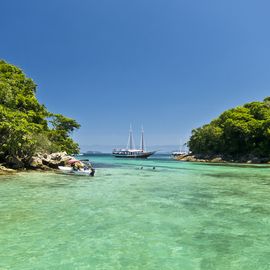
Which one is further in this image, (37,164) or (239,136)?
(239,136)

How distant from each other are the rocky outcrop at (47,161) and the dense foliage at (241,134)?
50.1 m

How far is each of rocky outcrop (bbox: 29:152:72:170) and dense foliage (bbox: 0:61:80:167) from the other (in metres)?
0.86

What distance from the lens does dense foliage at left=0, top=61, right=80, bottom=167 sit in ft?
103

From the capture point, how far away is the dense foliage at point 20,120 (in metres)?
31.5

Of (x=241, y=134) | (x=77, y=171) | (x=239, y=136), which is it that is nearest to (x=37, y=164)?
(x=77, y=171)

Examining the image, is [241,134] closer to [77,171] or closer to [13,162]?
[77,171]

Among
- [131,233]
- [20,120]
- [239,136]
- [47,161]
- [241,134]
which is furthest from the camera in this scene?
[239,136]

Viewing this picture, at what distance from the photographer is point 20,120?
1298 inches

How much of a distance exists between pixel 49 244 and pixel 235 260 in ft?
15.7

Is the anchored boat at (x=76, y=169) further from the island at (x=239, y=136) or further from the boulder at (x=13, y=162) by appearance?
the island at (x=239, y=136)

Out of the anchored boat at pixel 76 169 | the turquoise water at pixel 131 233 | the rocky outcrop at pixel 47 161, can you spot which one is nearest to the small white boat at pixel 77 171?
the anchored boat at pixel 76 169

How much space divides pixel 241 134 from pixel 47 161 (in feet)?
180

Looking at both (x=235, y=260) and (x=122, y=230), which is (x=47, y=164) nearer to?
(x=122, y=230)

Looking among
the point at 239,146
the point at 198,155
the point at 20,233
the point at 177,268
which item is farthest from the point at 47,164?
the point at 198,155
